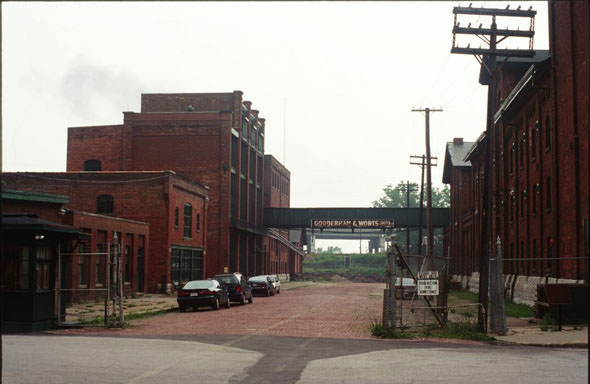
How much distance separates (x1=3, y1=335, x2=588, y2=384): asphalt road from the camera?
11.5 m

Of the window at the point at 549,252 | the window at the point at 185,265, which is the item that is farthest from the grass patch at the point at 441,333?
the window at the point at 185,265

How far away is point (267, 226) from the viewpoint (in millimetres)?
79625

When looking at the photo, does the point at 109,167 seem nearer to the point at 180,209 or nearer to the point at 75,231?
the point at 180,209

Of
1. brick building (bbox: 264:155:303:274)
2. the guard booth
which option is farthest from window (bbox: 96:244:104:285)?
brick building (bbox: 264:155:303:274)

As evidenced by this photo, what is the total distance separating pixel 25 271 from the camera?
19.6 metres

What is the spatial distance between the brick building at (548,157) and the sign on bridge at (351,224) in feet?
93.2

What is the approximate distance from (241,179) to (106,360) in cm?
5501

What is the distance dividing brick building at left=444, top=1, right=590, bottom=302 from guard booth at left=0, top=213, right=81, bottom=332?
13.8 metres

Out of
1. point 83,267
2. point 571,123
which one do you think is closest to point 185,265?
point 83,267

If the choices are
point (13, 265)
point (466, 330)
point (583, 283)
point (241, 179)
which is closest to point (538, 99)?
point (583, 283)

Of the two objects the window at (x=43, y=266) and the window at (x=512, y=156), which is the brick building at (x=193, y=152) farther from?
the window at (x=43, y=266)

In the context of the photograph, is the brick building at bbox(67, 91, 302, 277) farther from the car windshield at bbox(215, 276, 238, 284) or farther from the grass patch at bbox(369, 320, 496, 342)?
the grass patch at bbox(369, 320, 496, 342)

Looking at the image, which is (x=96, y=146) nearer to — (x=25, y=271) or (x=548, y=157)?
(x=548, y=157)

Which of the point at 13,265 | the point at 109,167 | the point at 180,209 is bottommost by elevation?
the point at 13,265
